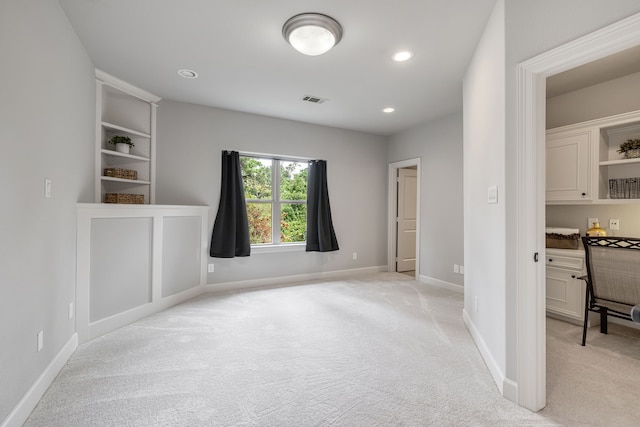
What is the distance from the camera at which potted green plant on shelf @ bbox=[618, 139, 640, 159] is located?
2795 mm

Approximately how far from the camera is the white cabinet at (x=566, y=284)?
301 centimetres

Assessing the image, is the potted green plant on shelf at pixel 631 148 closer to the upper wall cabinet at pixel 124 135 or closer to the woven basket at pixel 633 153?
the woven basket at pixel 633 153

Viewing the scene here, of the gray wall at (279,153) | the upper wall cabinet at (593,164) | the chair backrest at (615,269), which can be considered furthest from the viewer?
the gray wall at (279,153)

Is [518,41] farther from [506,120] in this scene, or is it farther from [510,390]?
[510,390]

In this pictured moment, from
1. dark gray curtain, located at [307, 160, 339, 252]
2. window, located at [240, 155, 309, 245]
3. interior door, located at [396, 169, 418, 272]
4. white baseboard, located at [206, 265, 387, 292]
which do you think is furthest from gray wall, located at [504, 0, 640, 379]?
interior door, located at [396, 169, 418, 272]

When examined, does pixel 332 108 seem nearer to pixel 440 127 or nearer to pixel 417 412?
pixel 440 127

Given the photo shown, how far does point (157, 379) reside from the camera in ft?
6.64

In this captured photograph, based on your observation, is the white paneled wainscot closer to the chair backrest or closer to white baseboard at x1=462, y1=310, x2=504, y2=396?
white baseboard at x1=462, y1=310, x2=504, y2=396

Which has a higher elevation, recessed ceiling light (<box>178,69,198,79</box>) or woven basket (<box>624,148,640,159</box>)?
recessed ceiling light (<box>178,69,198,79</box>)

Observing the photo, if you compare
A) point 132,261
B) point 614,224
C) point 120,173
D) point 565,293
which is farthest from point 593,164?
point 120,173

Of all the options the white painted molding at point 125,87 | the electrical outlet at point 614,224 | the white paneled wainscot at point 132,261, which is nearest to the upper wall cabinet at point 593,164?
the electrical outlet at point 614,224

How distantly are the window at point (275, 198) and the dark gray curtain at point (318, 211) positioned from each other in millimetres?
160

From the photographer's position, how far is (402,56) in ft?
9.13

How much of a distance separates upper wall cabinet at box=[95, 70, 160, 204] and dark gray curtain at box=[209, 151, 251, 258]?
877 mm
